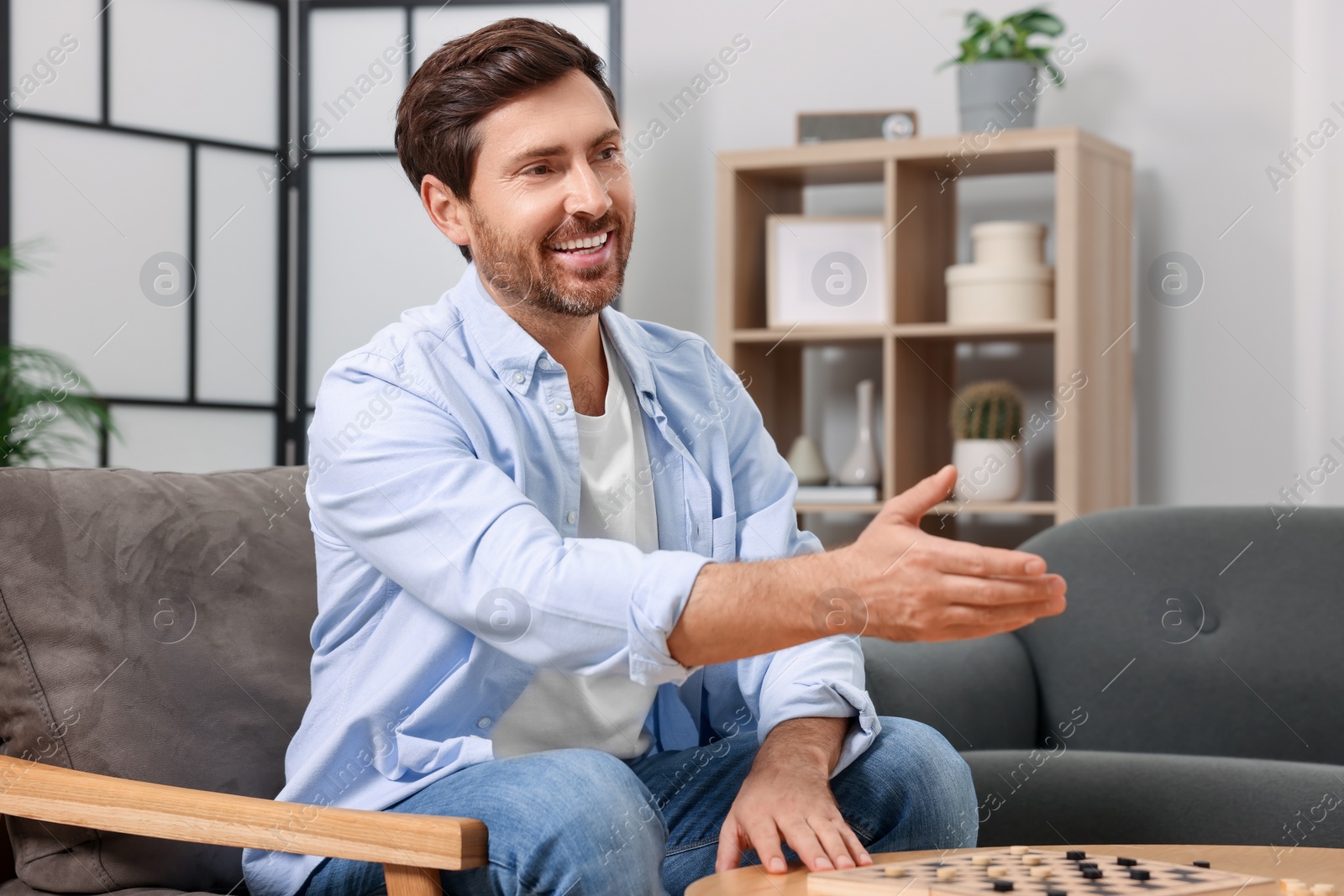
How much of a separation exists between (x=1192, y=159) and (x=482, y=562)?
8.42ft

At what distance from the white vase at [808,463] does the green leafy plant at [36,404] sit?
153 cm

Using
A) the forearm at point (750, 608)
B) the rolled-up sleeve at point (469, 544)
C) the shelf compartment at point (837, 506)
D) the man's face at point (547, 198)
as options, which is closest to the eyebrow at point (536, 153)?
the man's face at point (547, 198)

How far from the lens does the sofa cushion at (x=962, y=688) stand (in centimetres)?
168

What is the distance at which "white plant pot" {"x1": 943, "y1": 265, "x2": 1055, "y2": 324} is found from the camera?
2.91m

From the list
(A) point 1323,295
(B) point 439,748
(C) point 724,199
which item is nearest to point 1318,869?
(B) point 439,748

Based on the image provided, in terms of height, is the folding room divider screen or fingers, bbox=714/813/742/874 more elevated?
the folding room divider screen

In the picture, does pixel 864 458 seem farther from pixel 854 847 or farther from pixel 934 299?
pixel 854 847

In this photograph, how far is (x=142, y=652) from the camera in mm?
1264

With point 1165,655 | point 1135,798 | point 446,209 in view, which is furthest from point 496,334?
point 1165,655

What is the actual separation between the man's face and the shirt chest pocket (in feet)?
0.80

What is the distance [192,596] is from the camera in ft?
4.36

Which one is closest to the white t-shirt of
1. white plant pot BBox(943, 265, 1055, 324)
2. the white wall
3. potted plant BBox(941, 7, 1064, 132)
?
white plant pot BBox(943, 265, 1055, 324)

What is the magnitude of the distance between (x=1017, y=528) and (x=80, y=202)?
245cm

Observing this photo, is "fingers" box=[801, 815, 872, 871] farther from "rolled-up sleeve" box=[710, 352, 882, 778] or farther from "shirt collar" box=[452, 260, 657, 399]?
"shirt collar" box=[452, 260, 657, 399]
